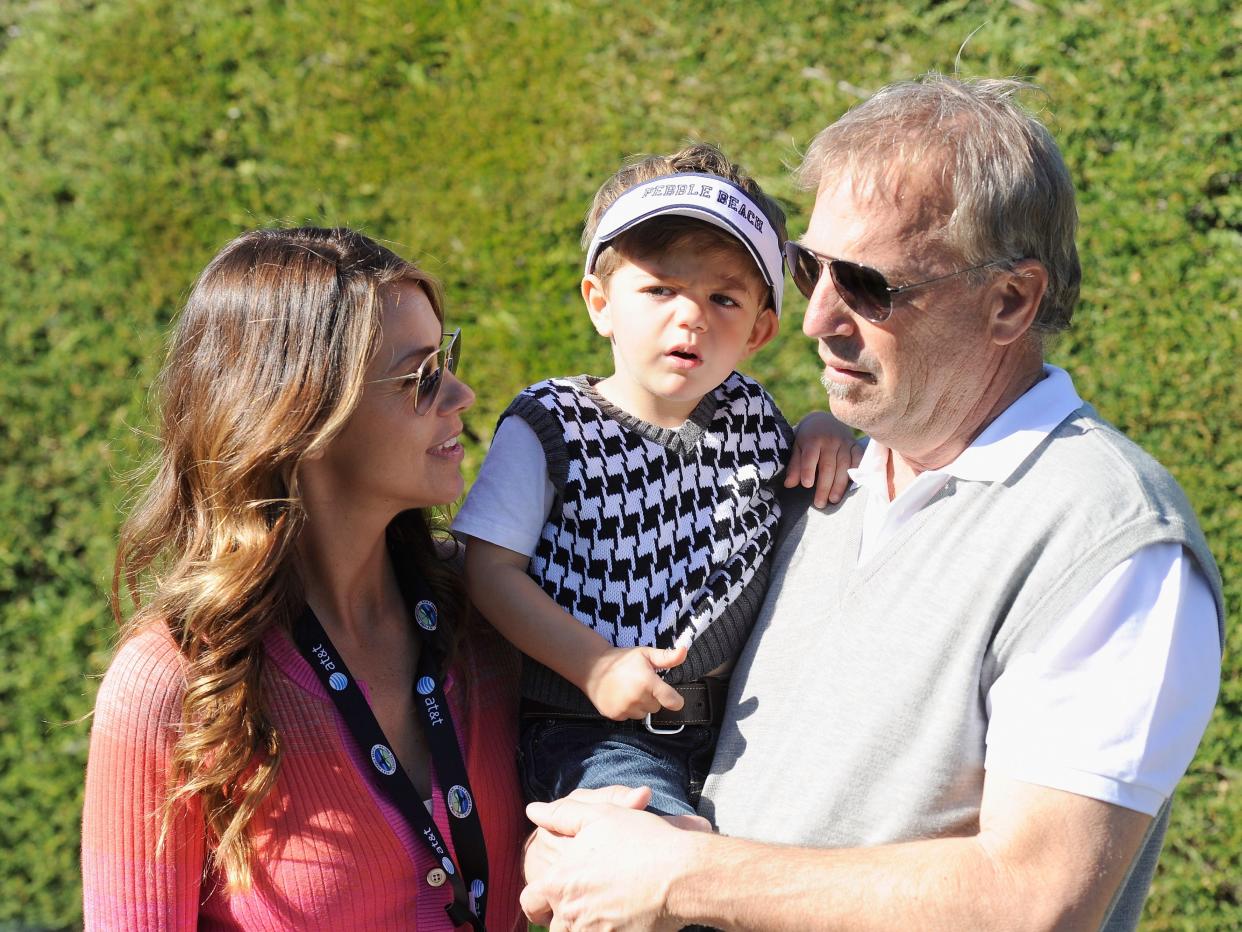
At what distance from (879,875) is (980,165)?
1339 mm

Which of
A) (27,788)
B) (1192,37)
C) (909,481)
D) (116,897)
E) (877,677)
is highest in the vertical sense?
(1192,37)

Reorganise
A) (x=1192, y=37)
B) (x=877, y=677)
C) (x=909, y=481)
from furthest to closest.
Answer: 1. (x=1192, y=37)
2. (x=909, y=481)
3. (x=877, y=677)

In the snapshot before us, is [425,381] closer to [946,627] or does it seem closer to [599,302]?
[599,302]

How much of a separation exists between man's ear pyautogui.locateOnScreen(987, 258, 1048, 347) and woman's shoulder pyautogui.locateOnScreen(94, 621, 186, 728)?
1728 millimetres

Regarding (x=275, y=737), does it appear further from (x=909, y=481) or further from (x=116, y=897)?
(x=909, y=481)

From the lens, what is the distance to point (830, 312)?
8.25 ft

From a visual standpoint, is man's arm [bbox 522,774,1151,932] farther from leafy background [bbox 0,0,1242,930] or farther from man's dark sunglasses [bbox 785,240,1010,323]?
leafy background [bbox 0,0,1242,930]

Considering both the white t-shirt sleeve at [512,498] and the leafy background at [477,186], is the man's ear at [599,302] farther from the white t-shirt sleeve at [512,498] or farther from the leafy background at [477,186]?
the leafy background at [477,186]

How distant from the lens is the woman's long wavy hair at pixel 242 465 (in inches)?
91.4

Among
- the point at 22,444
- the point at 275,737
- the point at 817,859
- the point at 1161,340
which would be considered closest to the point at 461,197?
the point at 22,444

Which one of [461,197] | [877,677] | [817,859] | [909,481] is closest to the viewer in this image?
[817,859]

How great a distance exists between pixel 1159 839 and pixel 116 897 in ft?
6.38

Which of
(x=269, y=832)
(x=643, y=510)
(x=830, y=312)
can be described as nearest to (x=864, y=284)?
(x=830, y=312)

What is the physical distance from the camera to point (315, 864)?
7.79 ft
